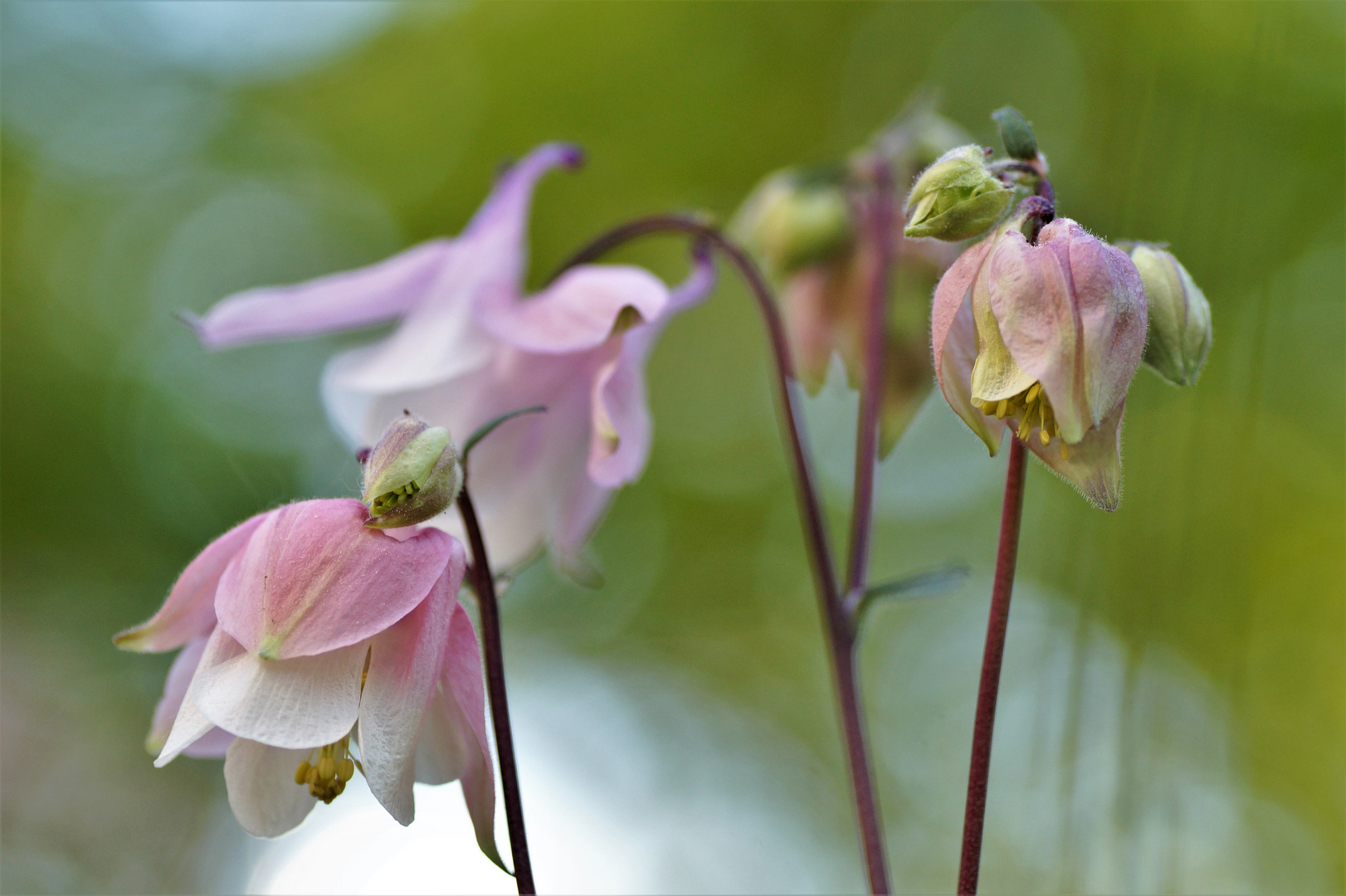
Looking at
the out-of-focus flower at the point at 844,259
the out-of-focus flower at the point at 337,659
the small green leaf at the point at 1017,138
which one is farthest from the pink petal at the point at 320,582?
the out-of-focus flower at the point at 844,259

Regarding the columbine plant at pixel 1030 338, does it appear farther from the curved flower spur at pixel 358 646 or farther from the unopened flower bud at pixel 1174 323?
the curved flower spur at pixel 358 646

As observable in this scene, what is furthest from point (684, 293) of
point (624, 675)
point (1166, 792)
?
point (624, 675)

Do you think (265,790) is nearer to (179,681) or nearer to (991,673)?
(179,681)

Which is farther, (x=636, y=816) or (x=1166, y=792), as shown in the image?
(x=636, y=816)

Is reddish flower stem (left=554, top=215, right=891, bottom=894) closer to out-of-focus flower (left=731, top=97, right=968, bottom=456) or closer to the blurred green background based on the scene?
out-of-focus flower (left=731, top=97, right=968, bottom=456)

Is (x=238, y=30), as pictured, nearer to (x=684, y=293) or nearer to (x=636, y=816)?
(x=636, y=816)

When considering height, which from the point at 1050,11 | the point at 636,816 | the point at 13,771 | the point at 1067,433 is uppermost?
the point at 1067,433

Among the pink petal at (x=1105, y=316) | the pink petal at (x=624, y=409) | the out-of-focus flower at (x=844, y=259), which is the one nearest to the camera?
the pink petal at (x=1105, y=316)
